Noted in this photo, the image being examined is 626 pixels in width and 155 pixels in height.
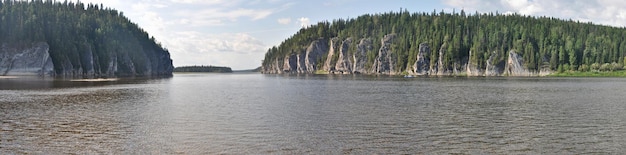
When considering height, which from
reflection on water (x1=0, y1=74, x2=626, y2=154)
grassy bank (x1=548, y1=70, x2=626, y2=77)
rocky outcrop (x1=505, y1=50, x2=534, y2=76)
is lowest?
reflection on water (x1=0, y1=74, x2=626, y2=154)

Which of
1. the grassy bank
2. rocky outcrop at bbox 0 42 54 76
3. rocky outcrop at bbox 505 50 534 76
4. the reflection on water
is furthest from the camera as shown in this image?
rocky outcrop at bbox 505 50 534 76

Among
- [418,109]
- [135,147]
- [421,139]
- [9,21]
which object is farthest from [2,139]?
[9,21]

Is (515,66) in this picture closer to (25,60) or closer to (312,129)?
(25,60)

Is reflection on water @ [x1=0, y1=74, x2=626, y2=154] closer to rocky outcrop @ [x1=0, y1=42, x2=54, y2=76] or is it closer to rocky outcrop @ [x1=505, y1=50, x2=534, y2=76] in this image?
rocky outcrop @ [x1=0, y1=42, x2=54, y2=76]

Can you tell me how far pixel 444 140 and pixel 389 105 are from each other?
21.3 m

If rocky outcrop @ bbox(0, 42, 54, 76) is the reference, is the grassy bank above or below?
below

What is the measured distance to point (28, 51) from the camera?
549 ft

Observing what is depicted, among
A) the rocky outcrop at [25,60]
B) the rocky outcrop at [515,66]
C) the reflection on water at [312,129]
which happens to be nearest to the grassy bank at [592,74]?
the rocky outcrop at [515,66]

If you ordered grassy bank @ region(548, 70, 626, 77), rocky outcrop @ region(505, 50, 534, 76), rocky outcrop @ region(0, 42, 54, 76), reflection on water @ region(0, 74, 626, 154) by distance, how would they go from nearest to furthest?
1. reflection on water @ region(0, 74, 626, 154)
2. rocky outcrop @ region(0, 42, 54, 76)
3. grassy bank @ region(548, 70, 626, 77)
4. rocky outcrop @ region(505, 50, 534, 76)

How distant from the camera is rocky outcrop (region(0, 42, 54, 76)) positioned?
535 ft

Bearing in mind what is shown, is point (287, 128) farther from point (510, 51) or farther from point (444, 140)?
point (510, 51)

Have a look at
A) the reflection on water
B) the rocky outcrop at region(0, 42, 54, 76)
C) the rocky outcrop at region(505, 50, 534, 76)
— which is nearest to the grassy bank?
the rocky outcrop at region(505, 50, 534, 76)

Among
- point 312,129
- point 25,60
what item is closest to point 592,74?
point 312,129

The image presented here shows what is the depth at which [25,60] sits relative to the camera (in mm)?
165875
